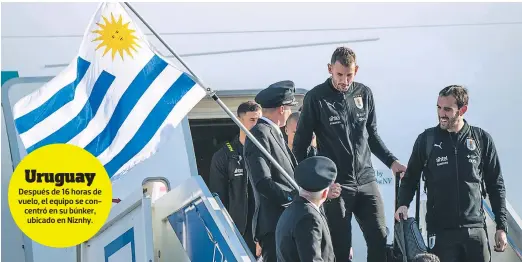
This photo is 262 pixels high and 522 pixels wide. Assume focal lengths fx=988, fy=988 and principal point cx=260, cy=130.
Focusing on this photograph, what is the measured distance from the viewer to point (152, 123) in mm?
5281

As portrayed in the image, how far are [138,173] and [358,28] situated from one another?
Result: 1.83 metres

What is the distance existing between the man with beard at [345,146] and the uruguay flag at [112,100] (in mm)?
693

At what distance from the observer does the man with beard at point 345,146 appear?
542 cm

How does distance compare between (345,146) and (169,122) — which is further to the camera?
(345,146)

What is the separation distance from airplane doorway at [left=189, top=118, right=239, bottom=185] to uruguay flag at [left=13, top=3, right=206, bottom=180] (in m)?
2.28

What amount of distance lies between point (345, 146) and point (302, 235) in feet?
3.54

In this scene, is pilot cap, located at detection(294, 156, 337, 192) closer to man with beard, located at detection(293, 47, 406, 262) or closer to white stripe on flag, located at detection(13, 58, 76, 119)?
man with beard, located at detection(293, 47, 406, 262)

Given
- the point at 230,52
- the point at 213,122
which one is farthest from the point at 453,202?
the point at 213,122

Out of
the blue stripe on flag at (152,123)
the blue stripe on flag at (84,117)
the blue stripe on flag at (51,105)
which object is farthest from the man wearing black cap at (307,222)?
the blue stripe on flag at (51,105)

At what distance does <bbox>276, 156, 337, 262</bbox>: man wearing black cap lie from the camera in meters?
4.47

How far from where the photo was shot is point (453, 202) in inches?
211

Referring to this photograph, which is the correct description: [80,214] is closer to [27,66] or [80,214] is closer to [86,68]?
[86,68]

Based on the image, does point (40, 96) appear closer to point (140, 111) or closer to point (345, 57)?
point (140, 111)

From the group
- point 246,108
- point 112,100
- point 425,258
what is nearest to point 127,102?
point 112,100
